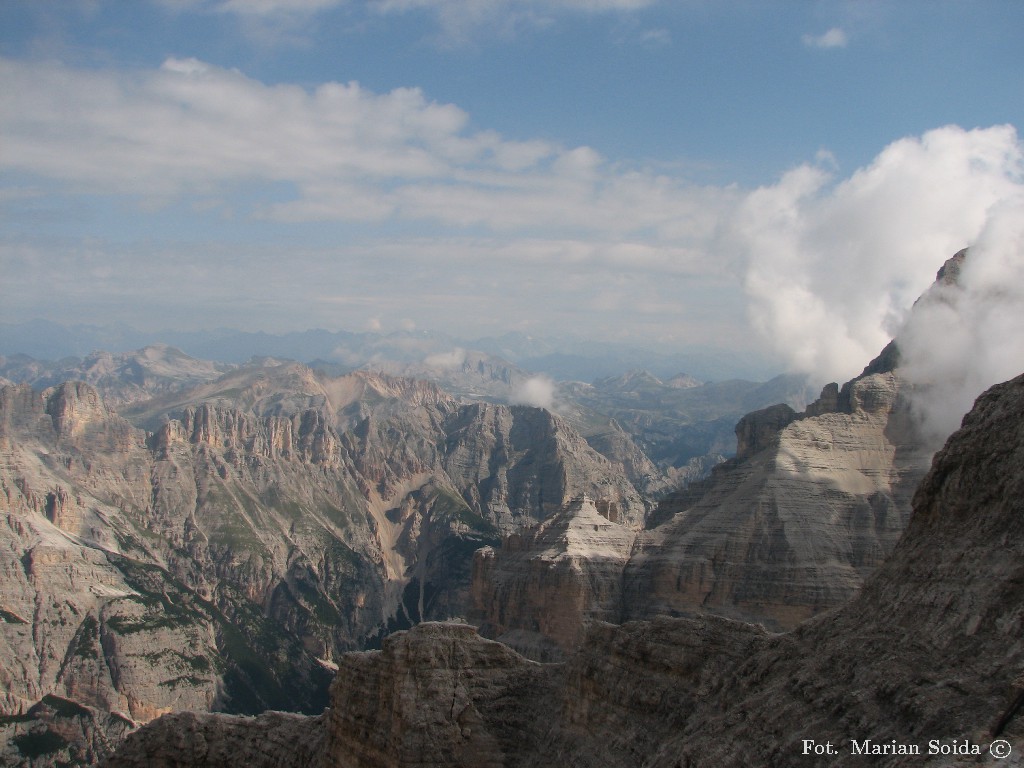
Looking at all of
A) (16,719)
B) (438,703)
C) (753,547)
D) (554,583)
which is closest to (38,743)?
(16,719)

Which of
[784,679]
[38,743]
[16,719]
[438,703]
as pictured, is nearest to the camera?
[784,679]

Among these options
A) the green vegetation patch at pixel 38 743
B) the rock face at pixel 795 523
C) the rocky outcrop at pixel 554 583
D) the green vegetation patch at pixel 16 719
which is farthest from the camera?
the green vegetation patch at pixel 16 719

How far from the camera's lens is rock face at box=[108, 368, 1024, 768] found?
33.7 meters

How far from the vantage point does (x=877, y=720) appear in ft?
114

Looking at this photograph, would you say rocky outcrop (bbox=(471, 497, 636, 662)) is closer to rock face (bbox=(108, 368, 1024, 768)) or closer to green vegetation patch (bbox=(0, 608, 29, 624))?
rock face (bbox=(108, 368, 1024, 768))

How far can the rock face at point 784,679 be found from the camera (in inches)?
1325

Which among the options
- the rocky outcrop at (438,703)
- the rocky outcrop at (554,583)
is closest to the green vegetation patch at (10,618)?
the rocky outcrop at (554,583)

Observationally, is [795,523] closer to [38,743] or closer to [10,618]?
[38,743]

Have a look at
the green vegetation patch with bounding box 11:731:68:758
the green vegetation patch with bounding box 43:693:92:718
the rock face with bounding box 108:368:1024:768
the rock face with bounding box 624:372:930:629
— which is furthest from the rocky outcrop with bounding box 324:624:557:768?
the green vegetation patch with bounding box 43:693:92:718

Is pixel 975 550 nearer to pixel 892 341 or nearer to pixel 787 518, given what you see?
pixel 787 518

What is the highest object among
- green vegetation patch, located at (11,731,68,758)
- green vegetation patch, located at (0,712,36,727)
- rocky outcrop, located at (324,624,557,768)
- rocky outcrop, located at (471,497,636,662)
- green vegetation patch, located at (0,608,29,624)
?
rocky outcrop, located at (324,624,557,768)

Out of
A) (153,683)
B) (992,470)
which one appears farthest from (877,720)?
(153,683)

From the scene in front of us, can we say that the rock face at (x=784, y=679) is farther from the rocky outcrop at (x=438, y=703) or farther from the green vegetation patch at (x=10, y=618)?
the green vegetation patch at (x=10, y=618)

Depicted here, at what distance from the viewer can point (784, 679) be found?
41.2 m
